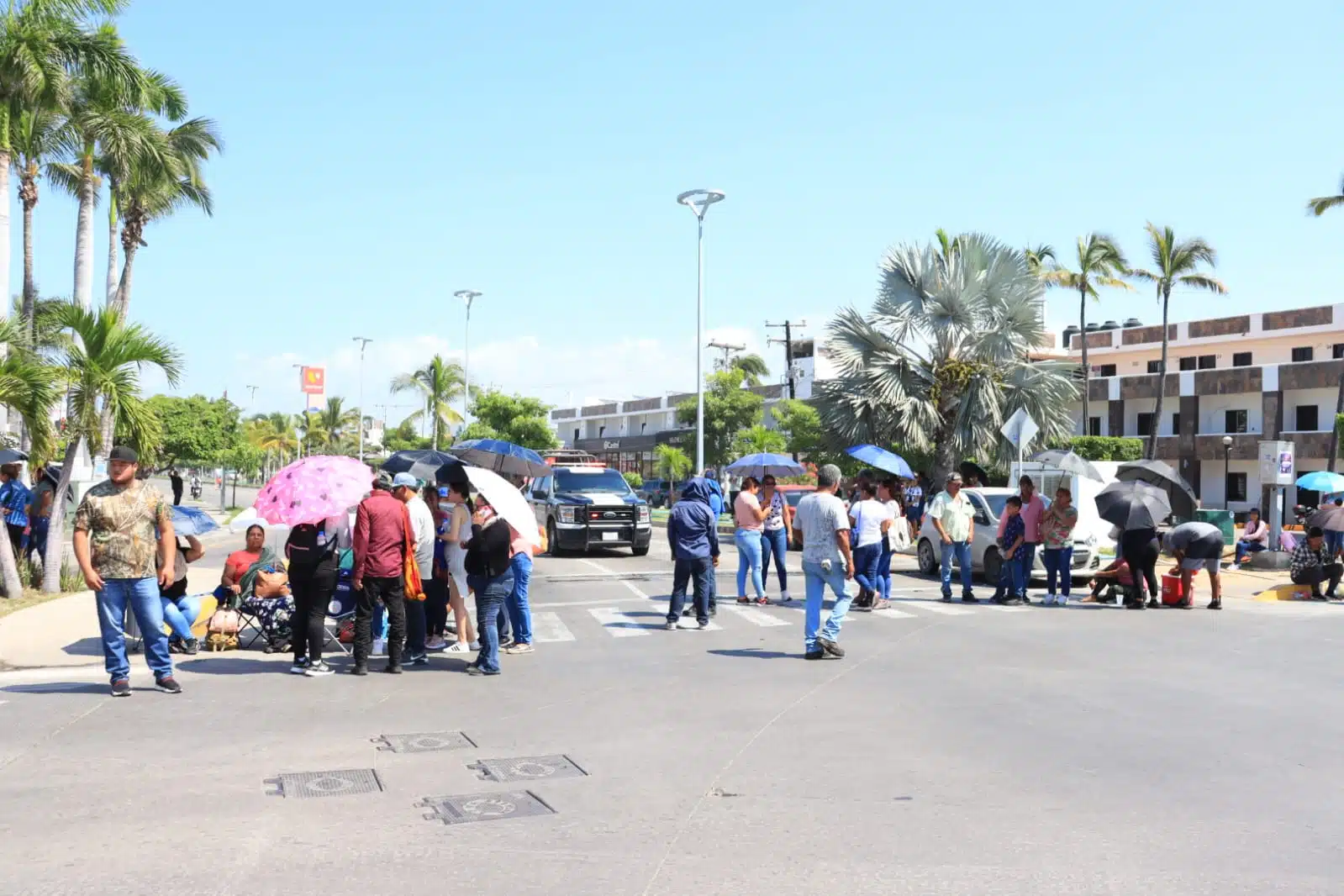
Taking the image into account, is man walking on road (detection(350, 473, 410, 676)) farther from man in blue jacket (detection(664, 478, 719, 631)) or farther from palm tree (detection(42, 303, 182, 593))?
palm tree (detection(42, 303, 182, 593))

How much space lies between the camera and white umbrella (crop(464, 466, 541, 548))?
33.6 feet

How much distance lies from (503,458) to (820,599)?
42.7 feet

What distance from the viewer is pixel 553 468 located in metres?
25.9

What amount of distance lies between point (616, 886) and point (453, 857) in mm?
839

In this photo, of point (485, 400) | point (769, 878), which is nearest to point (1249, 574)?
point (769, 878)

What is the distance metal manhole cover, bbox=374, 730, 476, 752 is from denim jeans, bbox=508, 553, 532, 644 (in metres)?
3.03

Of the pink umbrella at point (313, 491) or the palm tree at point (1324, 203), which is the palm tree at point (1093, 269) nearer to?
the palm tree at point (1324, 203)

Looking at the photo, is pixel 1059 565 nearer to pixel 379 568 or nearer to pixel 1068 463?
pixel 1068 463

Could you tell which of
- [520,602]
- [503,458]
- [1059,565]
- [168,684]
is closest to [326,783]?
[168,684]

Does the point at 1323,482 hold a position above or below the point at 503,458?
below

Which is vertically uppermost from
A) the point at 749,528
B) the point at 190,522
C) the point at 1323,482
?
the point at 1323,482

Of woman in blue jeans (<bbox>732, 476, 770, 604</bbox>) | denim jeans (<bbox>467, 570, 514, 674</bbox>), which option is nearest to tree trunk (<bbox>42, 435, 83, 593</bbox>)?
denim jeans (<bbox>467, 570, 514, 674</bbox>)

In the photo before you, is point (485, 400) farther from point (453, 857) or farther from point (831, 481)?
point (453, 857)

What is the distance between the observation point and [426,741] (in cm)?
764
